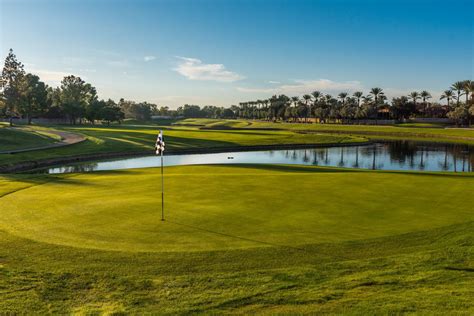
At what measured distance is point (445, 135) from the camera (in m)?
108

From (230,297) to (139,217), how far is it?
7.80 m

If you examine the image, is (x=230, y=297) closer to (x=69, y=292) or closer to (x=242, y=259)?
(x=242, y=259)

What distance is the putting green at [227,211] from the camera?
13.6 m

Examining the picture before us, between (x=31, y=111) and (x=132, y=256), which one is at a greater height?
(x=31, y=111)

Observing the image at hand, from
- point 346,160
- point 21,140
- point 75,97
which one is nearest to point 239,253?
point 346,160

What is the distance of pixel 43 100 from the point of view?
12950cm

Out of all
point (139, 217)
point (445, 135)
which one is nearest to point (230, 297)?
point (139, 217)

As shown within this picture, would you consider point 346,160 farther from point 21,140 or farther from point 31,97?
point 31,97

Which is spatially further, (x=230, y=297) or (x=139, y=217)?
(x=139, y=217)

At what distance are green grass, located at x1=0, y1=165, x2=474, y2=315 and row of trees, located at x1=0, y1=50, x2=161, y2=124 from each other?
108204 mm

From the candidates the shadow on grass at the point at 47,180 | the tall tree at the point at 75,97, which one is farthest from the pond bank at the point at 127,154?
the tall tree at the point at 75,97

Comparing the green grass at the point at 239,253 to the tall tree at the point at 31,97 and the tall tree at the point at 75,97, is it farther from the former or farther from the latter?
the tall tree at the point at 75,97

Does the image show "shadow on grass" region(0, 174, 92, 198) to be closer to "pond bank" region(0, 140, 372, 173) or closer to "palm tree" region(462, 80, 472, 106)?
"pond bank" region(0, 140, 372, 173)

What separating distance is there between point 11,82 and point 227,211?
124 meters
